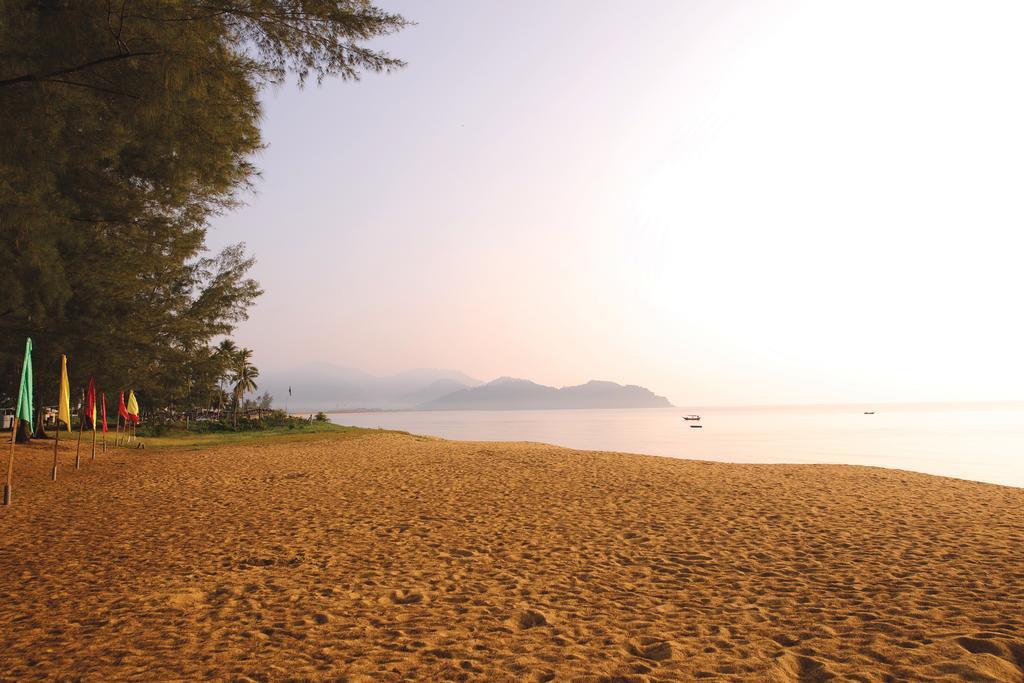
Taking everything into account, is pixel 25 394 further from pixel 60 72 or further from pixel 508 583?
pixel 508 583

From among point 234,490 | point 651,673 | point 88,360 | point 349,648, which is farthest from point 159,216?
point 651,673

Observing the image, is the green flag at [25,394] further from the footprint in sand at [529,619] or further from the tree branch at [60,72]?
the footprint in sand at [529,619]

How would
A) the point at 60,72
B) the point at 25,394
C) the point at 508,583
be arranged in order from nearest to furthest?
the point at 508,583 < the point at 60,72 < the point at 25,394

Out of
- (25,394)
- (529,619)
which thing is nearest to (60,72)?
(25,394)

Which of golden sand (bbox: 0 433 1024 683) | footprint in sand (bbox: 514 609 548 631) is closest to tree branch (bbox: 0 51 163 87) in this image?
golden sand (bbox: 0 433 1024 683)


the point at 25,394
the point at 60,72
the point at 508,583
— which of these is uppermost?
the point at 60,72

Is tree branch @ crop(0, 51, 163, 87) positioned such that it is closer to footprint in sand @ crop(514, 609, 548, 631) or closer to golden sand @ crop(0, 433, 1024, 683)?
golden sand @ crop(0, 433, 1024, 683)

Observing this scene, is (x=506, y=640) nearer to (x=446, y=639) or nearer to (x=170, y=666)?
(x=446, y=639)

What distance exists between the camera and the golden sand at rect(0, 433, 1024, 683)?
14.0 ft

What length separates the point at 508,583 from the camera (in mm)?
6188

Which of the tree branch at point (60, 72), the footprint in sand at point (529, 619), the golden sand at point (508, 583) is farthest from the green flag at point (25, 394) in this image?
the footprint in sand at point (529, 619)

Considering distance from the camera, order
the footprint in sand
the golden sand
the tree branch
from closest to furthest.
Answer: the golden sand, the footprint in sand, the tree branch

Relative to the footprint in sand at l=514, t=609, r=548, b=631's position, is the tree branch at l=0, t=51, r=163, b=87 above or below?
above

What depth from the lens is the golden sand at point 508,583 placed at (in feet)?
14.0
